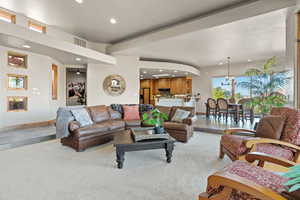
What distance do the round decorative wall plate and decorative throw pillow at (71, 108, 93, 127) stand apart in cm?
285

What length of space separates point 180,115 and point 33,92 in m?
5.05

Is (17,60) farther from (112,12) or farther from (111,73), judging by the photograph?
(112,12)

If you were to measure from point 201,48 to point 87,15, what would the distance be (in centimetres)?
416

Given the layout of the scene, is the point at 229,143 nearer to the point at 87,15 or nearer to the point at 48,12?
the point at 87,15

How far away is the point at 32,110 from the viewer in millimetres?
5605

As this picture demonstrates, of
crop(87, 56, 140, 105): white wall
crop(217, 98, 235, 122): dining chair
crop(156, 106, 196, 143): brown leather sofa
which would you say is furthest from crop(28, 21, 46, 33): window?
crop(217, 98, 235, 122): dining chair

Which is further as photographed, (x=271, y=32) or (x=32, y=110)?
(x=32, y=110)

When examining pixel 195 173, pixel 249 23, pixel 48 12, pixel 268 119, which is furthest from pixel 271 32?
pixel 48 12

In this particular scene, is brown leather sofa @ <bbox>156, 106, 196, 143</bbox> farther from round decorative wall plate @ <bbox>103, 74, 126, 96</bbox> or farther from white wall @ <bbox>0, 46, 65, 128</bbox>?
white wall @ <bbox>0, 46, 65, 128</bbox>

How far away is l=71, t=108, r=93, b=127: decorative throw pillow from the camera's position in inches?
151

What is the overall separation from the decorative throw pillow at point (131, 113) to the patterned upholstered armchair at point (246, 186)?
3.76m

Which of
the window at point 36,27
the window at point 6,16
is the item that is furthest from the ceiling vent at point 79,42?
the window at point 6,16

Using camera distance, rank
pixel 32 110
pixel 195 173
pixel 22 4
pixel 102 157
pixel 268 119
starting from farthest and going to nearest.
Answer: pixel 32 110, pixel 22 4, pixel 102 157, pixel 268 119, pixel 195 173

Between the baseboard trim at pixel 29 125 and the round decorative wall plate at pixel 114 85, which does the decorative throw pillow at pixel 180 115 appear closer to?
the round decorative wall plate at pixel 114 85
